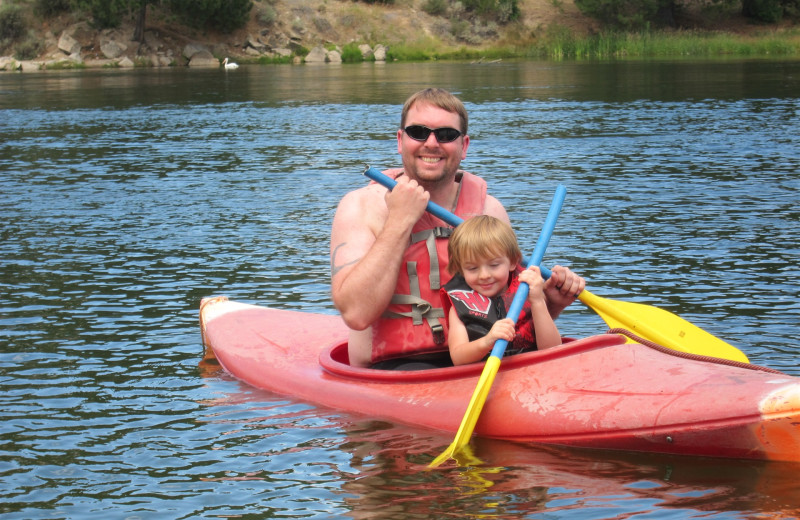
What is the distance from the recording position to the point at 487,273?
464 cm

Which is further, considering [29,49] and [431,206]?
[29,49]

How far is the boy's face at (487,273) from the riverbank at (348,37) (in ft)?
124

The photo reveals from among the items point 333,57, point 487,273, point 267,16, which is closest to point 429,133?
point 487,273

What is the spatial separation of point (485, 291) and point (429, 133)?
2.54 feet

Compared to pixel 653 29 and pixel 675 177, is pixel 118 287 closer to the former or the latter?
pixel 675 177

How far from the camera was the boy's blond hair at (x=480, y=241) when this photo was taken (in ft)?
15.0

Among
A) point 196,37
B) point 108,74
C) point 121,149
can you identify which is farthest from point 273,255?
point 196,37

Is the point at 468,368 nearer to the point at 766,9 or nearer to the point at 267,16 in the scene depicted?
the point at 267,16

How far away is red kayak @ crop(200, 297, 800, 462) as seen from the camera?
169 inches

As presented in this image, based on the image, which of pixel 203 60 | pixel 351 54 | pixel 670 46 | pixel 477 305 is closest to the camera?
pixel 477 305

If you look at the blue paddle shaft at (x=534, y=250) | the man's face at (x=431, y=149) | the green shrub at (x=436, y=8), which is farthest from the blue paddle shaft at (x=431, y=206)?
the green shrub at (x=436, y=8)

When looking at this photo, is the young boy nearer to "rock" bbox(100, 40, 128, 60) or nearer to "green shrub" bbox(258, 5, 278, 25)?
"rock" bbox(100, 40, 128, 60)

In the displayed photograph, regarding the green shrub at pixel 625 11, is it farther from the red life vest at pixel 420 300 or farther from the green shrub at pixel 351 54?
the red life vest at pixel 420 300

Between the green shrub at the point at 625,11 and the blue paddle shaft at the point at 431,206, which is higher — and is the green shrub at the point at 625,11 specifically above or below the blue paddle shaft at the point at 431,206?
above
